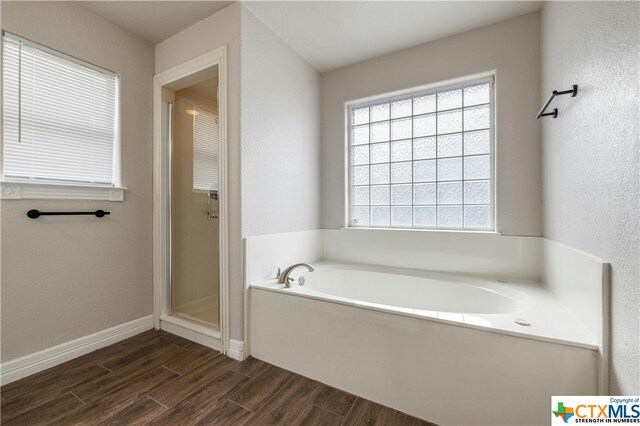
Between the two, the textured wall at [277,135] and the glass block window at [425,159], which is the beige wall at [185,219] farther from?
the glass block window at [425,159]

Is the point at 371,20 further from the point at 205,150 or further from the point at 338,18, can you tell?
the point at 205,150

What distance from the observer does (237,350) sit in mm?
1862

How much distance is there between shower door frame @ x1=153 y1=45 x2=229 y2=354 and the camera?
6.29ft

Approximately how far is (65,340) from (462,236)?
9.71 feet

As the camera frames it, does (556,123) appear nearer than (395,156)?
Yes

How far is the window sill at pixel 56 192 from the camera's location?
5.19ft

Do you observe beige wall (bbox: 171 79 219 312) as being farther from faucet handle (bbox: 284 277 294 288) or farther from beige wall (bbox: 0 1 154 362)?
faucet handle (bbox: 284 277 294 288)

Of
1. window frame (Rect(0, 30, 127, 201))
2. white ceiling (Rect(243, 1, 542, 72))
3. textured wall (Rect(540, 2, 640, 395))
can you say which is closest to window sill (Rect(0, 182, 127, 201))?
window frame (Rect(0, 30, 127, 201))

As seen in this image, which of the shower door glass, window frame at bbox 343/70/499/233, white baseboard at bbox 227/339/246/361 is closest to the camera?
white baseboard at bbox 227/339/246/361

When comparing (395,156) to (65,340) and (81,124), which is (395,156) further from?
(65,340)

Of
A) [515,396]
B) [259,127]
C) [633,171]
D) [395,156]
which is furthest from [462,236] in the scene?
[259,127]

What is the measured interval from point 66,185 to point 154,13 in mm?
1369

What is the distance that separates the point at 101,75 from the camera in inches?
79.6

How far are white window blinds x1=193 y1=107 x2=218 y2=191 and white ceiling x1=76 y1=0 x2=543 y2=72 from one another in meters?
0.68
